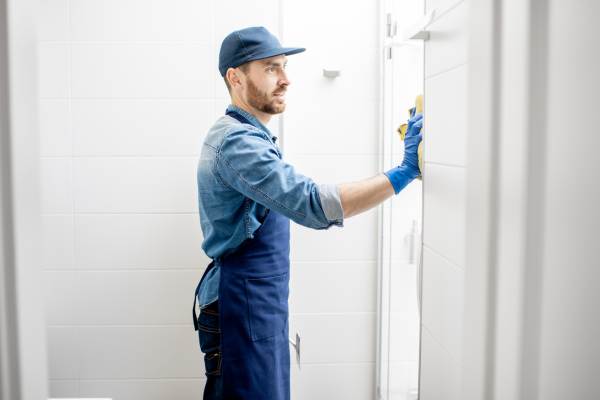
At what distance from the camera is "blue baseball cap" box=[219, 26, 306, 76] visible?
1.72m

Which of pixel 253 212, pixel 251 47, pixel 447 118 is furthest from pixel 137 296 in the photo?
pixel 447 118

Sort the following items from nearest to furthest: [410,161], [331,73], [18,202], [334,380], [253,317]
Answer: [18,202], [410,161], [253,317], [331,73], [334,380]

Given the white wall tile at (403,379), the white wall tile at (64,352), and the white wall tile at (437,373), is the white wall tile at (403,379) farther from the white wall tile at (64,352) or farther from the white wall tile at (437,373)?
the white wall tile at (64,352)

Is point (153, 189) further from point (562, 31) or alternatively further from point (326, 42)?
point (562, 31)

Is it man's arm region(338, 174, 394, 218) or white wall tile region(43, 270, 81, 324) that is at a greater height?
man's arm region(338, 174, 394, 218)

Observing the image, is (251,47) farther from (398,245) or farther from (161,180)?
(398,245)

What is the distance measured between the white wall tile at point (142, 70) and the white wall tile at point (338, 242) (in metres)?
0.64

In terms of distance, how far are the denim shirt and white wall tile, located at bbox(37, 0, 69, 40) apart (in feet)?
2.76

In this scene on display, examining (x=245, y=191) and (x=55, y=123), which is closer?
(x=245, y=191)

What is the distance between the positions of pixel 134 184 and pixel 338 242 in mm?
784

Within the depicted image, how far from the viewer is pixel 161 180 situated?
7.14 ft

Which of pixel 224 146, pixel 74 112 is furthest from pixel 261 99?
pixel 74 112

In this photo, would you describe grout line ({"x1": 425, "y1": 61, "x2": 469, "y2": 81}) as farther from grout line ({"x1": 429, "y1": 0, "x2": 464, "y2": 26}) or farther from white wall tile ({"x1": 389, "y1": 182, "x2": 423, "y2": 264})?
white wall tile ({"x1": 389, "y1": 182, "x2": 423, "y2": 264})

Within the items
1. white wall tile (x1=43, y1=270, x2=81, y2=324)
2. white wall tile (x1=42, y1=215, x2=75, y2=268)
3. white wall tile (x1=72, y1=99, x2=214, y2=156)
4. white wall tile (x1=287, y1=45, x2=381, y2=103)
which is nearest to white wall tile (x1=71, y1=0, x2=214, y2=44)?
white wall tile (x1=72, y1=99, x2=214, y2=156)
